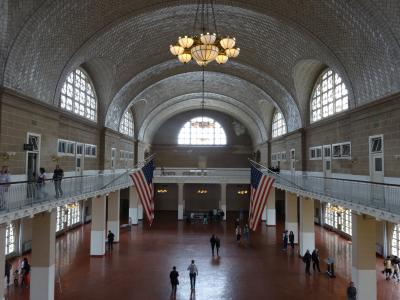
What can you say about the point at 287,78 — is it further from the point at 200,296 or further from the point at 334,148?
the point at 200,296

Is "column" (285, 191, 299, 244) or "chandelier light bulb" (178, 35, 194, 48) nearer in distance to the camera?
"chandelier light bulb" (178, 35, 194, 48)

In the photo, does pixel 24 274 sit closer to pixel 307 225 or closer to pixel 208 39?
pixel 208 39

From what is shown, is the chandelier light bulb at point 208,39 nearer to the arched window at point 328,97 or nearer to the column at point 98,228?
the arched window at point 328,97

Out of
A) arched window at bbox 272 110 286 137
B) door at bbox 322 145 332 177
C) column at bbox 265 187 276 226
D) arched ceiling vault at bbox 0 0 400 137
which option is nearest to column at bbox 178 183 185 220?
column at bbox 265 187 276 226

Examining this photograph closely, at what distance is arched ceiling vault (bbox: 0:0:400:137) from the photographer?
40.3ft

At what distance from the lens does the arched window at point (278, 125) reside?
30.0 metres

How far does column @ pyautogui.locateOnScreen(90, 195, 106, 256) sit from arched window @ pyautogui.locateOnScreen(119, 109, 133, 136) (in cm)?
1116

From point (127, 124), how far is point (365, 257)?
24108 millimetres

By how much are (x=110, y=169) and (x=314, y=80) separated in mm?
15463

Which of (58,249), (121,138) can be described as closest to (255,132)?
(121,138)

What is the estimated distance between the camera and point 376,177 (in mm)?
14062

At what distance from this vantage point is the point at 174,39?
21.1m

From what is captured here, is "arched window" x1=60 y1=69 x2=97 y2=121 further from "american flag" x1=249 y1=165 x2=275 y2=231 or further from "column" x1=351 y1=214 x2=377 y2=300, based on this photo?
"column" x1=351 y1=214 x2=377 y2=300

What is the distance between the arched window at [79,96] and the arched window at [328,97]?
14553mm
